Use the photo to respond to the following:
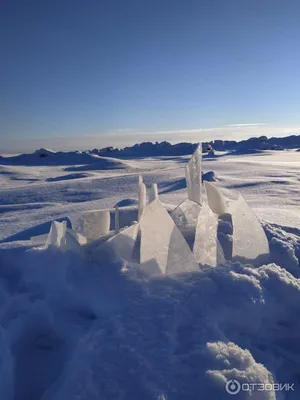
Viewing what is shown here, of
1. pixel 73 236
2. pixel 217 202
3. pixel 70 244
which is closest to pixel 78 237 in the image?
pixel 73 236

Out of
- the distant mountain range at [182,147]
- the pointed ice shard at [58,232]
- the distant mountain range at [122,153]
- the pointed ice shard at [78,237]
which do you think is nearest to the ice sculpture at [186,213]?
the pointed ice shard at [78,237]

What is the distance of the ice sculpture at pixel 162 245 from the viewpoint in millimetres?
1420

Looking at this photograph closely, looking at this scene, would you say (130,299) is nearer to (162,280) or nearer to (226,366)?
(162,280)

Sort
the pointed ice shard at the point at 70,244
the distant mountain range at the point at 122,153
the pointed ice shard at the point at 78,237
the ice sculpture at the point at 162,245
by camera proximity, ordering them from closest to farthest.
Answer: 1. the ice sculpture at the point at 162,245
2. the pointed ice shard at the point at 70,244
3. the pointed ice shard at the point at 78,237
4. the distant mountain range at the point at 122,153

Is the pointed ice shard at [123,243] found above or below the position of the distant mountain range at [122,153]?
above

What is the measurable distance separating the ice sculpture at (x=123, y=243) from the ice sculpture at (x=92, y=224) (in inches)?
14.2

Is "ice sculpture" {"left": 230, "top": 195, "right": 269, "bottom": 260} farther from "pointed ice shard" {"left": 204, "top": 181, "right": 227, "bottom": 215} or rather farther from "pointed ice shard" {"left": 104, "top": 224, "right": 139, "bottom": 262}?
"pointed ice shard" {"left": 104, "top": 224, "right": 139, "bottom": 262}

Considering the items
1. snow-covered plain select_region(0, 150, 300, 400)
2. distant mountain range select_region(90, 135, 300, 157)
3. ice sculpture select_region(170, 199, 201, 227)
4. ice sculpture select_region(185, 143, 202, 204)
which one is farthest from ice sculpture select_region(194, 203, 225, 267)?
distant mountain range select_region(90, 135, 300, 157)

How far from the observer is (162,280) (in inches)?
53.3

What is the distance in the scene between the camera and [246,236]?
160cm

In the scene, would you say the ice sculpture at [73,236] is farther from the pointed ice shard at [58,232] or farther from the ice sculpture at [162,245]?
the ice sculpture at [162,245]

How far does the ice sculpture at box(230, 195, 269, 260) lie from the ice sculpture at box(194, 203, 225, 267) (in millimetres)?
122

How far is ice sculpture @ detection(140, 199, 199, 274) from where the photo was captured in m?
1.42

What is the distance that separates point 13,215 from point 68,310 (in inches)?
103
